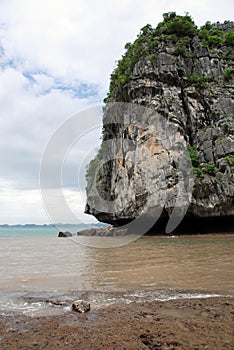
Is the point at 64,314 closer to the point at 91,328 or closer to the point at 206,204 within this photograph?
the point at 91,328

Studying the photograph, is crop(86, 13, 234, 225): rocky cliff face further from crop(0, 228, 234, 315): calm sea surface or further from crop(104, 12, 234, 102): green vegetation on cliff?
crop(0, 228, 234, 315): calm sea surface

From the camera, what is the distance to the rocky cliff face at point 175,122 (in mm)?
23094

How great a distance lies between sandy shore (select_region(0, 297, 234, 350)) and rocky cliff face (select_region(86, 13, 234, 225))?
18.6 meters

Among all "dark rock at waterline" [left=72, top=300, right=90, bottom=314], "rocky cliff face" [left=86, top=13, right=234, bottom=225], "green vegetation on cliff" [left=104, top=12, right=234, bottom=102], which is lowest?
"dark rock at waterline" [left=72, top=300, right=90, bottom=314]

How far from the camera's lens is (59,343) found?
3.60 m

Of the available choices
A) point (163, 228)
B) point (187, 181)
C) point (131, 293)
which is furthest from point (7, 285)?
point (163, 228)

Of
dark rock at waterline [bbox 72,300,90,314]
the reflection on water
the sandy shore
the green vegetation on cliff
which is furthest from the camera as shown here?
the green vegetation on cliff

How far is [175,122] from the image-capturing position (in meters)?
25.1

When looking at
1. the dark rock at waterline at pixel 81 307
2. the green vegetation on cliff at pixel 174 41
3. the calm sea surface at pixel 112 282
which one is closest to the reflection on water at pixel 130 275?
the calm sea surface at pixel 112 282

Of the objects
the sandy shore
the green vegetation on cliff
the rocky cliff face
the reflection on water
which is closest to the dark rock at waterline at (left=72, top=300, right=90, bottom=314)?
the sandy shore

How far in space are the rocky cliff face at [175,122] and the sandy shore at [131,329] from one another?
18596 millimetres

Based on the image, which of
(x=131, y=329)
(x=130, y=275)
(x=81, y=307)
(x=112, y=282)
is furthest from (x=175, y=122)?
(x=131, y=329)

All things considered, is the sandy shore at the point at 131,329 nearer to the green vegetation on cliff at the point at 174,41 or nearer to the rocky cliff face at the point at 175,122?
the rocky cliff face at the point at 175,122

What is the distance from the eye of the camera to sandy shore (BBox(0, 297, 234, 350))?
11.5ft
